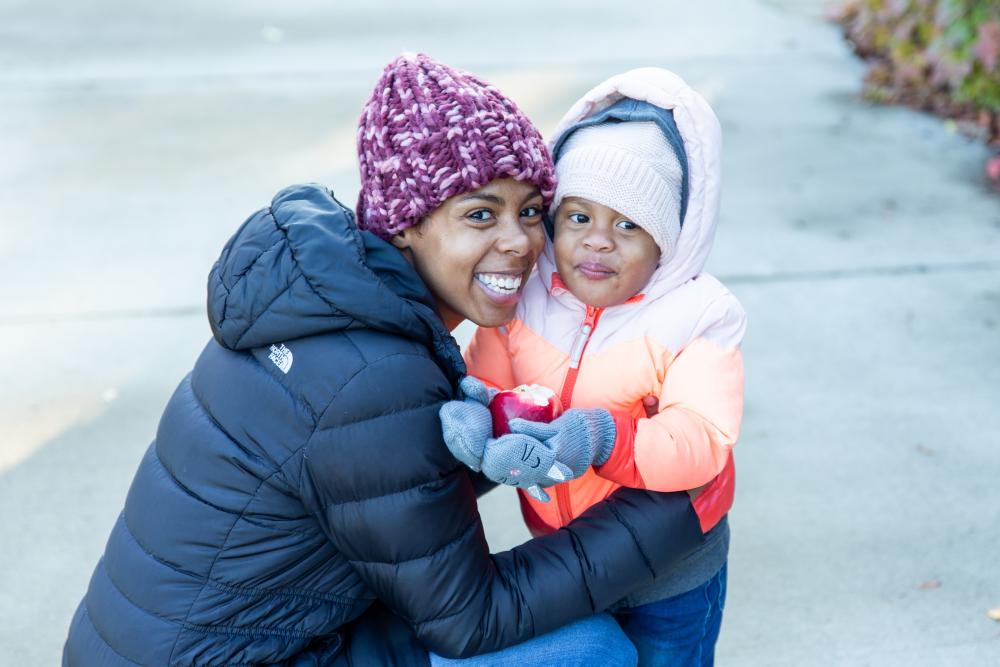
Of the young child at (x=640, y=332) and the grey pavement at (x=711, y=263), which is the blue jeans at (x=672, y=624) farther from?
the grey pavement at (x=711, y=263)

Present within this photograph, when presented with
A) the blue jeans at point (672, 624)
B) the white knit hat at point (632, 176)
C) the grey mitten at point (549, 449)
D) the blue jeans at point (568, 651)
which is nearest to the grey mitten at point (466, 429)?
the grey mitten at point (549, 449)

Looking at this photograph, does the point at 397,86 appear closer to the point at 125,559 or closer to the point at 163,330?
the point at 125,559

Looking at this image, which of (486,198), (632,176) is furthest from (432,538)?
(632,176)

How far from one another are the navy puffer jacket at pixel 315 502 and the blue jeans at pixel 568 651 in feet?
0.12

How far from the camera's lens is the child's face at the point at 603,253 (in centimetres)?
195

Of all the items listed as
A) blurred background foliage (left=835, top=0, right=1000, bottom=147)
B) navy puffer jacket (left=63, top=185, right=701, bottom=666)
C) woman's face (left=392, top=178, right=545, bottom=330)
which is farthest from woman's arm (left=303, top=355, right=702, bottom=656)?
blurred background foliage (left=835, top=0, right=1000, bottom=147)

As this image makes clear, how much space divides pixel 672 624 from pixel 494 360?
2.06ft

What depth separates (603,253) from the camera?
196 centimetres

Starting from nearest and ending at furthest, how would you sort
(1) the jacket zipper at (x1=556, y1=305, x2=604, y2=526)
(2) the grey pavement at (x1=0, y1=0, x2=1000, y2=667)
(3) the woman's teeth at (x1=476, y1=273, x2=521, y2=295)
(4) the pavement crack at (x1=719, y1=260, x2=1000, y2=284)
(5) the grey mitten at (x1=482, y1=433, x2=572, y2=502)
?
(5) the grey mitten at (x1=482, y1=433, x2=572, y2=502) → (3) the woman's teeth at (x1=476, y1=273, x2=521, y2=295) → (1) the jacket zipper at (x1=556, y1=305, x2=604, y2=526) → (2) the grey pavement at (x1=0, y1=0, x2=1000, y2=667) → (4) the pavement crack at (x1=719, y1=260, x2=1000, y2=284)

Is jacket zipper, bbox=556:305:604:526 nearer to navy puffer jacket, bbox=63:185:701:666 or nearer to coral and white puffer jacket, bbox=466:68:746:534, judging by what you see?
coral and white puffer jacket, bbox=466:68:746:534

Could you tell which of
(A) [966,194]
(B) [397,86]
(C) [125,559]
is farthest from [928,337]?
(C) [125,559]

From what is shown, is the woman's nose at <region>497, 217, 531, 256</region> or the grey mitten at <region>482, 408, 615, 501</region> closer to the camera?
the grey mitten at <region>482, 408, 615, 501</region>

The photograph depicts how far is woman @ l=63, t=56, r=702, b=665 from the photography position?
168 cm

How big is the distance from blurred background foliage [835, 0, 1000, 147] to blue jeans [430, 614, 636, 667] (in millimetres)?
4564
